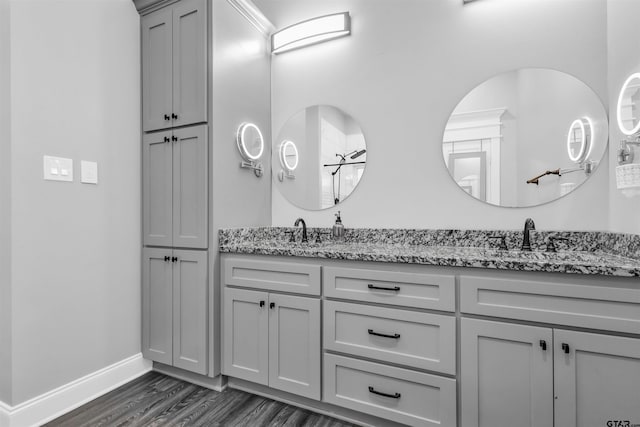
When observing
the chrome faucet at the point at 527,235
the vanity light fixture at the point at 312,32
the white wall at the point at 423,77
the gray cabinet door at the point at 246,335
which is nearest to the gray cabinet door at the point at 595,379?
the chrome faucet at the point at 527,235

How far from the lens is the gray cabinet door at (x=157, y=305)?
2.04m

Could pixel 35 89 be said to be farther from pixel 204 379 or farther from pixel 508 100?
pixel 508 100

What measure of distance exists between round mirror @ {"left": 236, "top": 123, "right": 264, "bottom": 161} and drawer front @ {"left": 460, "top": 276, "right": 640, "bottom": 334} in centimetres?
155

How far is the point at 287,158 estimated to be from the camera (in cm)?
247

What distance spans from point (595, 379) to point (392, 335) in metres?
0.75

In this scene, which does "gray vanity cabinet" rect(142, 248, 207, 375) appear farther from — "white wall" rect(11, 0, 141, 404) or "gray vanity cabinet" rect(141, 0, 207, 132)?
"gray vanity cabinet" rect(141, 0, 207, 132)

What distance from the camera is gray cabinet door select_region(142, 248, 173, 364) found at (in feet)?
6.68

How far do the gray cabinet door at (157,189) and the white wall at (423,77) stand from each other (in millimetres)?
792

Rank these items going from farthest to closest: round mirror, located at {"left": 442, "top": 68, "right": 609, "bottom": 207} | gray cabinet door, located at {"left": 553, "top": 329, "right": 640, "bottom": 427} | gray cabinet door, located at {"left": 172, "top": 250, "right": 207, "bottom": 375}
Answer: gray cabinet door, located at {"left": 172, "top": 250, "right": 207, "bottom": 375} < round mirror, located at {"left": 442, "top": 68, "right": 609, "bottom": 207} < gray cabinet door, located at {"left": 553, "top": 329, "right": 640, "bottom": 427}

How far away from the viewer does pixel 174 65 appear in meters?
2.03

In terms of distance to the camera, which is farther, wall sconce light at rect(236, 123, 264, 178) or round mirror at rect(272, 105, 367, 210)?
round mirror at rect(272, 105, 367, 210)

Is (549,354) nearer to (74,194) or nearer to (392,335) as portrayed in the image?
(392,335)

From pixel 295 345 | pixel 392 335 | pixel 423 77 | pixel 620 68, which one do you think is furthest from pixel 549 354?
pixel 423 77

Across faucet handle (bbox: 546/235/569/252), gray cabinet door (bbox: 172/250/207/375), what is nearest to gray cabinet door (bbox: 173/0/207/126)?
gray cabinet door (bbox: 172/250/207/375)
